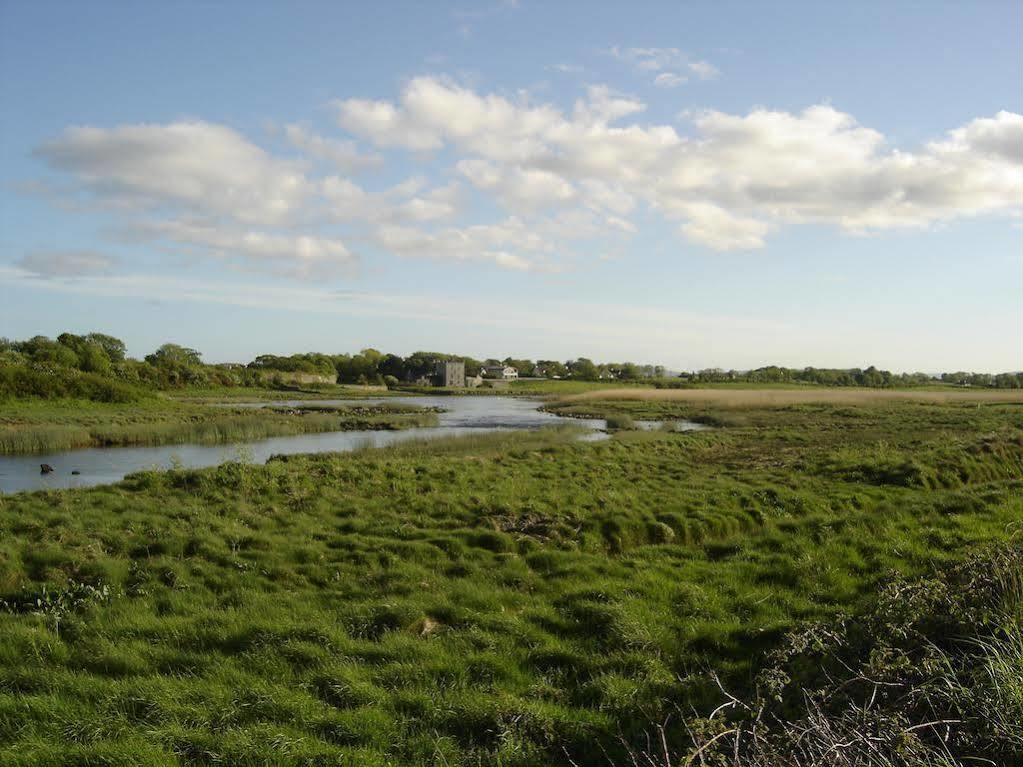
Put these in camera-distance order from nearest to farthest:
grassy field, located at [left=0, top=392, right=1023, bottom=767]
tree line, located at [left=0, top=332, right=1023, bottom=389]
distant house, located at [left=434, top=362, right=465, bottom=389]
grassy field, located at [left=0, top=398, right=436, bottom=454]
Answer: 1. grassy field, located at [left=0, top=392, right=1023, bottom=767]
2. grassy field, located at [left=0, top=398, right=436, bottom=454]
3. tree line, located at [left=0, top=332, right=1023, bottom=389]
4. distant house, located at [left=434, top=362, right=465, bottom=389]

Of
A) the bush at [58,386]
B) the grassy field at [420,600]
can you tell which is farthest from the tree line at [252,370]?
the grassy field at [420,600]

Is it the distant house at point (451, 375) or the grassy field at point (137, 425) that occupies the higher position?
the distant house at point (451, 375)

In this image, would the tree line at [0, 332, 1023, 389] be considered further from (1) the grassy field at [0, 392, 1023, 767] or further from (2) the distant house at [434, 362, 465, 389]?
(1) the grassy field at [0, 392, 1023, 767]

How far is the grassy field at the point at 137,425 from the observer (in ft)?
109

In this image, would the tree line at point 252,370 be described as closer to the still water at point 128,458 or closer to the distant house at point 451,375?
the distant house at point 451,375

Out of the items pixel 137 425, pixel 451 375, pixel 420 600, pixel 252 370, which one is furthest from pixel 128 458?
pixel 451 375

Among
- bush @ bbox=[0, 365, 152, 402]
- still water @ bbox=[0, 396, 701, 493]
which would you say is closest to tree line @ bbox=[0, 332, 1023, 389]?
bush @ bbox=[0, 365, 152, 402]

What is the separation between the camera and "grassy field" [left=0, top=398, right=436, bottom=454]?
1307 inches

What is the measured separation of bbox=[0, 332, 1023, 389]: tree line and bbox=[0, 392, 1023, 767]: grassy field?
5864 centimetres

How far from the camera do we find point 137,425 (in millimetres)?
39594

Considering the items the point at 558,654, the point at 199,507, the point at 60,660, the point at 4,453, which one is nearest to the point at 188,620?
the point at 60,660

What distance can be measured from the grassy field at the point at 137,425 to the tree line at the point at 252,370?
6.44 metres

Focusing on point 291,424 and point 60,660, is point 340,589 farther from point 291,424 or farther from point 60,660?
point 291,424

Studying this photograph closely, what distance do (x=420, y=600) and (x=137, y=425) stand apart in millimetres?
39113
